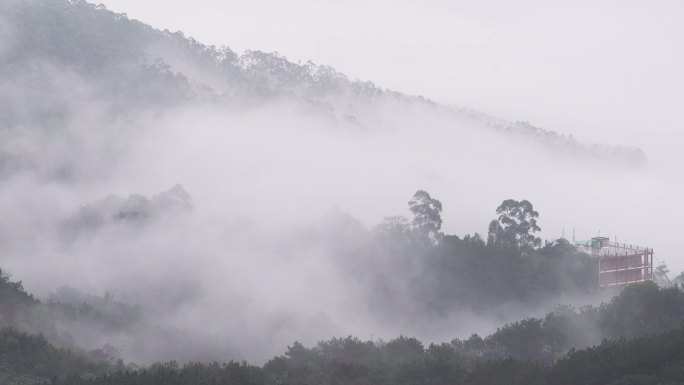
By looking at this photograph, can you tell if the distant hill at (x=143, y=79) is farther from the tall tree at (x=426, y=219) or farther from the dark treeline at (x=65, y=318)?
the dark treeline at (x=65, y=318)

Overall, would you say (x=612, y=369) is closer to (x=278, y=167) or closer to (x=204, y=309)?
(x=204, y=309)

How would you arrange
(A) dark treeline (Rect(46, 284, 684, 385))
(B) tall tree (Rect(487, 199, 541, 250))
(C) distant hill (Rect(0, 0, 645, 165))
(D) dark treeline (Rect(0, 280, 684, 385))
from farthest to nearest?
(C) distant hill (Rect(0, 0, 645, 165))
(B) tall tree (Rect(487, 199, 541, 250))
(D) dark treeline (Rect(0, 280, 684, 385))
(A) dark treeline (Rect(46, 284, 684, 385))

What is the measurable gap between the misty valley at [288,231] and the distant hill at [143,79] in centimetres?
40

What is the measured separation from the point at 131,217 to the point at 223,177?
3595cm

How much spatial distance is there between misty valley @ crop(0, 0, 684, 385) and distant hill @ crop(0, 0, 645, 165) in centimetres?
40

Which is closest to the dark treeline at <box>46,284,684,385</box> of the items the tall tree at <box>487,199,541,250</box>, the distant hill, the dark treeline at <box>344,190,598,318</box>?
the dark treeline at <box>344,190,598,318</box>

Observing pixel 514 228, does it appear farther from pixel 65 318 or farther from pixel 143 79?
pixel 143 79

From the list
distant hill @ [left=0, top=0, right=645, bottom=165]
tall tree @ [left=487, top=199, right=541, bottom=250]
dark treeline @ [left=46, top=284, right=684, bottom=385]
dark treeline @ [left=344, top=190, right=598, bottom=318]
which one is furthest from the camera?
distant hill @ [left=0, top=0, right=645, bottom=165]

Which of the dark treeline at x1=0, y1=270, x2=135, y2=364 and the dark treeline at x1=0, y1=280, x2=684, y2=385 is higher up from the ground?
the dark treeline at x1=0, y1=270, x2=135, y2=364

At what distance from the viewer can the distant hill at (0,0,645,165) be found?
11900 cm

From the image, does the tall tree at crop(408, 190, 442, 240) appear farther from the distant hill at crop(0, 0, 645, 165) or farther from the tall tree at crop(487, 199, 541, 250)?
the distant hill at crop(0, 0, 645, 165)

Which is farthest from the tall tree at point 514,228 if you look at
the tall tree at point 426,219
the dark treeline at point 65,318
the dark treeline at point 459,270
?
the dark treeline at point 65,318

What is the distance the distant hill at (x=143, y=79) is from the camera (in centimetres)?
11900

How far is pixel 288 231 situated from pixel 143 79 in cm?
5526
